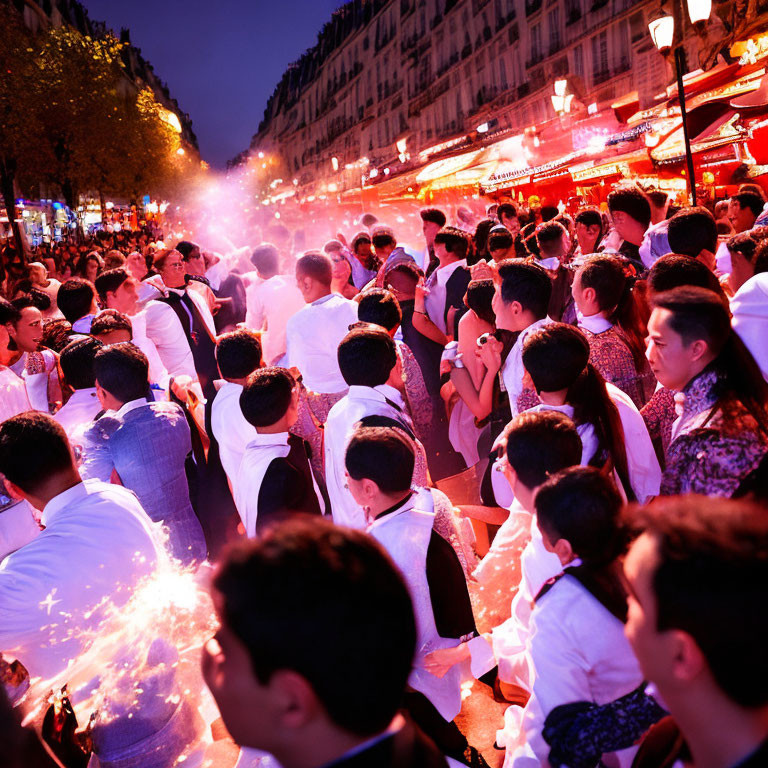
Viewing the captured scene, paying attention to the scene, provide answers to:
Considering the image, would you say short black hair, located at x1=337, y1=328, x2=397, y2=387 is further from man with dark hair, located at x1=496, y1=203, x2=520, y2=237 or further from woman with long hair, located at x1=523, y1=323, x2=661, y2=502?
man with dark hair, located at x1=496, y1=203, x2=520, y2=237

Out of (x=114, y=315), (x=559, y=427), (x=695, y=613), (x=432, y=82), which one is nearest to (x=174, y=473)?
(x=114, y=315)

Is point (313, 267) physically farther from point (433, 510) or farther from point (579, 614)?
point (579, 614)

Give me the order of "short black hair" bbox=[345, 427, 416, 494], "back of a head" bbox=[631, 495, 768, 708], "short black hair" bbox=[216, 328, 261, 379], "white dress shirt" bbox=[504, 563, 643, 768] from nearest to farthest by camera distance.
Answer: "back of a head" bbox=[631, 495, 768, 708], "white dress shirt" bbox=[504, 563, 643, 768], "short black hair" bbox=[345, 427, 416, 494], "short black hair" bbox=[216, 328, 261, 379]

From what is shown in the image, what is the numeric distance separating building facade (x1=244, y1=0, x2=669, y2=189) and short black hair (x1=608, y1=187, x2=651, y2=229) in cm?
2142

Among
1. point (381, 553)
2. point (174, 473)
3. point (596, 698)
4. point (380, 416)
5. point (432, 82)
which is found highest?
point (432, 82)

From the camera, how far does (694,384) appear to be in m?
2.47

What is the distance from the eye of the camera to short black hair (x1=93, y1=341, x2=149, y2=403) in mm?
3346

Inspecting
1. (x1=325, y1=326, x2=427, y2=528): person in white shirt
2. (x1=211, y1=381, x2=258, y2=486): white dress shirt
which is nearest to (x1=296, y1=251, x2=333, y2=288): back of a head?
(x1=211, y1=381, x2=258, y2=486): white dress shirt

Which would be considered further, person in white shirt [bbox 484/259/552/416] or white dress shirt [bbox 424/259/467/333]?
white dress shirt [bbox 424/259/467/333]

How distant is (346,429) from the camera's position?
123 inches

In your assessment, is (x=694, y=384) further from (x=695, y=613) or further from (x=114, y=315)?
(x=114, y=315)

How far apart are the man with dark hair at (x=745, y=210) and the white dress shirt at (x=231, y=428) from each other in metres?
5.43

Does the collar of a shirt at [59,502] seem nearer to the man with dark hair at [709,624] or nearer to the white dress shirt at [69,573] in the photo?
the white dress shirt at [69,573]

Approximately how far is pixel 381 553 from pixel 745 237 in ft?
12.6
